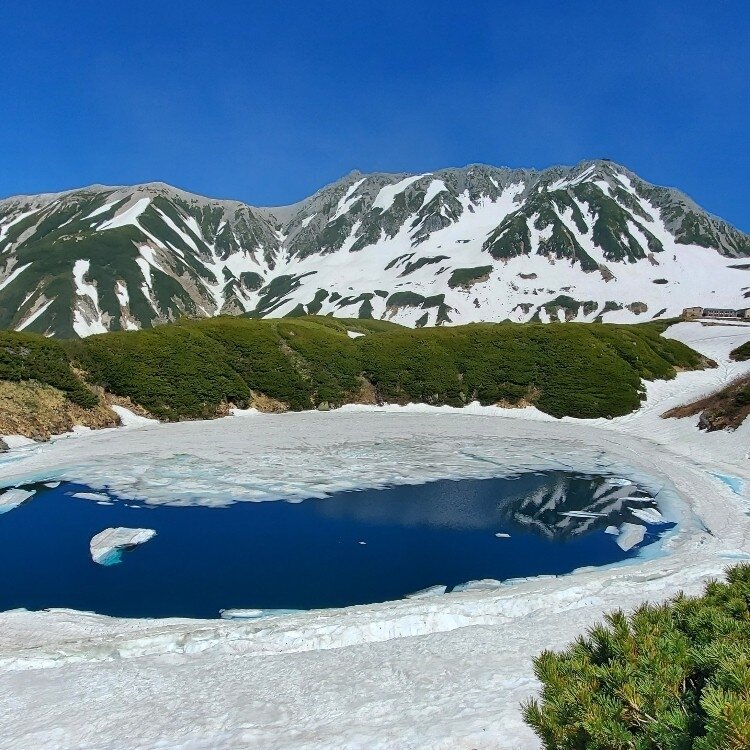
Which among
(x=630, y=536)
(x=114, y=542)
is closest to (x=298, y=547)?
(x=114, y=542)

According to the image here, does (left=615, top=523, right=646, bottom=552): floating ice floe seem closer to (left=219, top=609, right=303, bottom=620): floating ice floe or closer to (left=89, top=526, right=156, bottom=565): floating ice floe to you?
(left=219, top=609, right=303, bottom=620): floating ice floe

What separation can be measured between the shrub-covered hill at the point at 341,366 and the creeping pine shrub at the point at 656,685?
42.0 meters

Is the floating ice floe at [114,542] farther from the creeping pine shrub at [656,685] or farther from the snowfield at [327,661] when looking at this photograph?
the creeping pine shrub at [656,685]

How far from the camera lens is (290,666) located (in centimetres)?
1005

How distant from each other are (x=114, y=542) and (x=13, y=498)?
8.17 m

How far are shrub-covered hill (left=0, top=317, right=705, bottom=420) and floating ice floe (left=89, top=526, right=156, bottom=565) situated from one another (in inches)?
1023

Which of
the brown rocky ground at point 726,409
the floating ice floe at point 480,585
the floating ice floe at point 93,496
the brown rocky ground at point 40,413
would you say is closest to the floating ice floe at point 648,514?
the floating ice floe at point 480,585

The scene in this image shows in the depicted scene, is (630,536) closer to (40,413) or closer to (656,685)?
(656,685)

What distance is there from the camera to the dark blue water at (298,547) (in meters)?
13.9

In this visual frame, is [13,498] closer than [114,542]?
No

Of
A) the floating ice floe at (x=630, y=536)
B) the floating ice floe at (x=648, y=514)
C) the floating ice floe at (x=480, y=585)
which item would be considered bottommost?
the floating ice floe at (x=480, y=585)

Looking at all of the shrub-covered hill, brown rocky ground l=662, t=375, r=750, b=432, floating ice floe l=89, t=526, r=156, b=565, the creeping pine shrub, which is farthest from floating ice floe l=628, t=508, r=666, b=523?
the shrub-covered hill

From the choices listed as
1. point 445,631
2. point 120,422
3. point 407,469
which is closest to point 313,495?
point 407,469

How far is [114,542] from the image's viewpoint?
673 inches
